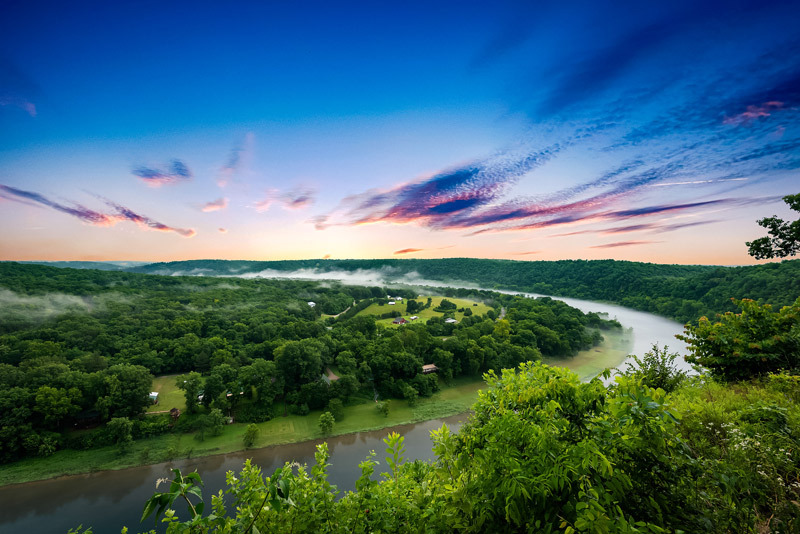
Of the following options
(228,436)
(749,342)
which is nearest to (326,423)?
(228,436)

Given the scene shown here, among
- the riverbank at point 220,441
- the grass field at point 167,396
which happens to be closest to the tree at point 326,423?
the riverbank at point 220,441

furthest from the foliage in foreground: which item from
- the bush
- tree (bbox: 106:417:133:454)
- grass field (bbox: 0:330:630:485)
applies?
tree (bbox: 106:417:133:454)

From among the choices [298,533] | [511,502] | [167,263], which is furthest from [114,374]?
[167,263]

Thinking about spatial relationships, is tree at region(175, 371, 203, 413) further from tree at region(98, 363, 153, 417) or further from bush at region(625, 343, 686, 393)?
bush at region(625, 343, 686, 393)

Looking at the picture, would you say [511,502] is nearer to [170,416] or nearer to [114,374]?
[170,416]

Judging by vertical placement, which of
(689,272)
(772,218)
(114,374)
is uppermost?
(772,218)

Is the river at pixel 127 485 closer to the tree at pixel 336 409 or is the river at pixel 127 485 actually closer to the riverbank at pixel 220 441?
the riverbank at pixel 220 441
